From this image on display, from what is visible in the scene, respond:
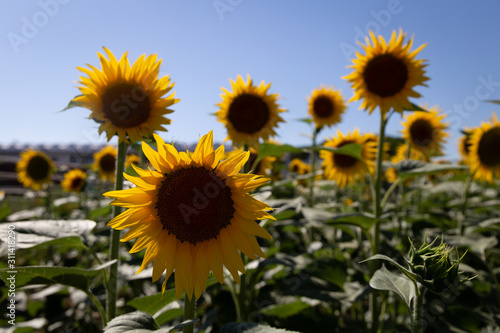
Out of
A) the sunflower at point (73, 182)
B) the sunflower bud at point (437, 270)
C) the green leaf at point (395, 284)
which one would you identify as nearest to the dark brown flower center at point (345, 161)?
the green leaf at point (395, 284)

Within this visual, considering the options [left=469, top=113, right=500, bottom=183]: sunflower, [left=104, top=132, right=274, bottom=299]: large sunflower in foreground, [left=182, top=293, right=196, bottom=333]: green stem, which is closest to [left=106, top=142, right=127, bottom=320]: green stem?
[left=104, top=132, right=274, bottom=299]: large sunflower in foreground

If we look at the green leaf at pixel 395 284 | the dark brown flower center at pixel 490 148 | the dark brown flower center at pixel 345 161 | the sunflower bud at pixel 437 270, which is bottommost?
the green leaf at pixel 395 284

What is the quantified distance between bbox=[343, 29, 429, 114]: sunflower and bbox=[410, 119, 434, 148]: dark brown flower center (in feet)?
5.60

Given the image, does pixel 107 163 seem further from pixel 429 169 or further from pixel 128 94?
pixel 429 169

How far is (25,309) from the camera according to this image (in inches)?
164

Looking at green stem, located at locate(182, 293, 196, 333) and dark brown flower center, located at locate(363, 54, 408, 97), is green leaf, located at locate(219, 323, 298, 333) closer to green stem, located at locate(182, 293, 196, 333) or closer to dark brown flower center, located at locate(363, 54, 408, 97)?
green stem, located at locate(182, 293, 196, 333)

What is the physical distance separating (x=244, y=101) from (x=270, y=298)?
2.07 meters

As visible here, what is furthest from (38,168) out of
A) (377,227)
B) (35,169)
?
(377,227)

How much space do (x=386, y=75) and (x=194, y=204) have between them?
2.59 metres

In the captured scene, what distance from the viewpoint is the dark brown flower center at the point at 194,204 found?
1.51m

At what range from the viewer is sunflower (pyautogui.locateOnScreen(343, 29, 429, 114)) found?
10.4ft

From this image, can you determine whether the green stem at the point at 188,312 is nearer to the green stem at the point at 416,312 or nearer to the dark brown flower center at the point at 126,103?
the green stem at the point at 416,312

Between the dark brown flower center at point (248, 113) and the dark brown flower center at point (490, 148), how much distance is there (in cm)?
256

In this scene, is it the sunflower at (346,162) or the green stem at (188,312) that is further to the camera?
the sunflower at (346,162)
